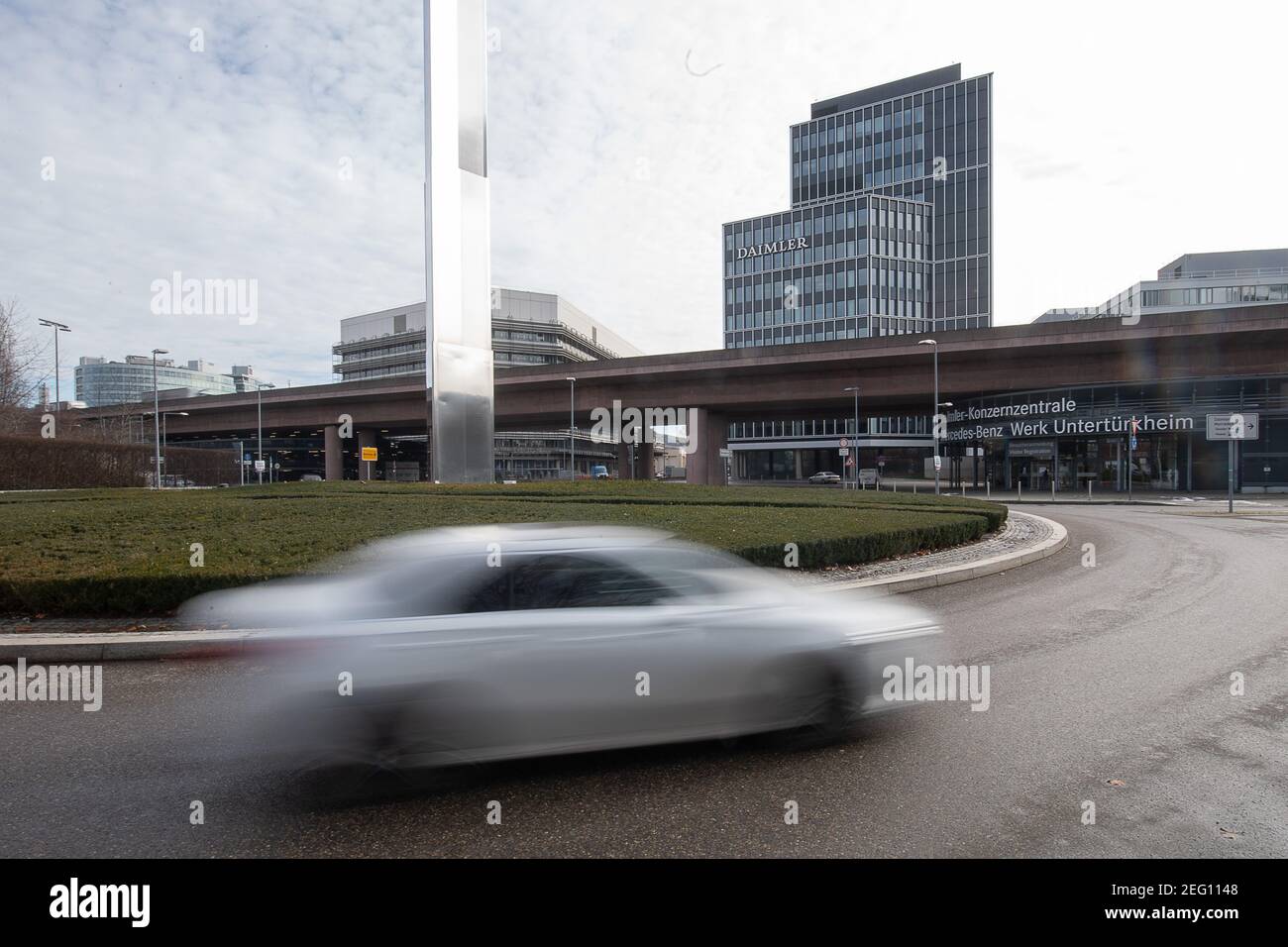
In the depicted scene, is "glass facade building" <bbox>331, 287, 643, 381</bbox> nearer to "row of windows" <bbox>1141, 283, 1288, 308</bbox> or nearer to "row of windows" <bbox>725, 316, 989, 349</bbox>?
"row of windows" <bbox>725, 316, 989, 349</bbox>

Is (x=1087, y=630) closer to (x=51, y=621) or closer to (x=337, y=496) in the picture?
(x=51, y=621)

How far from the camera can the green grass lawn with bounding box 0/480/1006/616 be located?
304 inches

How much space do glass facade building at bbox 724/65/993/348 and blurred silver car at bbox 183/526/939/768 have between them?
3587 inches

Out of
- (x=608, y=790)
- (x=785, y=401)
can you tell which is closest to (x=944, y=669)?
(x=608, y=790)

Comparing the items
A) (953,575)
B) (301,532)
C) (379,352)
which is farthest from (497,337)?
(953,575)

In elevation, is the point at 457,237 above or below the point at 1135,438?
above

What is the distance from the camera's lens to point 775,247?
97.4m

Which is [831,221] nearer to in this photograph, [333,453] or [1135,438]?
[1135,438]

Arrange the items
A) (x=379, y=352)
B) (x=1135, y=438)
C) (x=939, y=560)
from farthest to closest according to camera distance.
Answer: (x=379, y=352)
(x=1135, y=438)
(x=939, y=560)

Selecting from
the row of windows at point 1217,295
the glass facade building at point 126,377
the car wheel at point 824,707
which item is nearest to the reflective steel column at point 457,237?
the car wheel at point 824,707

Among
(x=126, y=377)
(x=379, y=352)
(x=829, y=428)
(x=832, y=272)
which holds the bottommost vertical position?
(x=829, y=428)

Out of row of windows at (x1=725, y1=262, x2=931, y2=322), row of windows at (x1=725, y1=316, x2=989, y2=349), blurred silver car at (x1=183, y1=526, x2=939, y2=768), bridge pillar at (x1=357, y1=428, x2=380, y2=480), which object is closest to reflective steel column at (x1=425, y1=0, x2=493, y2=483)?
blurred silver car at (x1=183, y1=526, x2=939, y2=768)

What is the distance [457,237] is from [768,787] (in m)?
23.7

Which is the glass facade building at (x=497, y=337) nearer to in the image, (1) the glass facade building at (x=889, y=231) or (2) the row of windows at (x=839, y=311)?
(2) the row of windows at (x=839, y=311)
